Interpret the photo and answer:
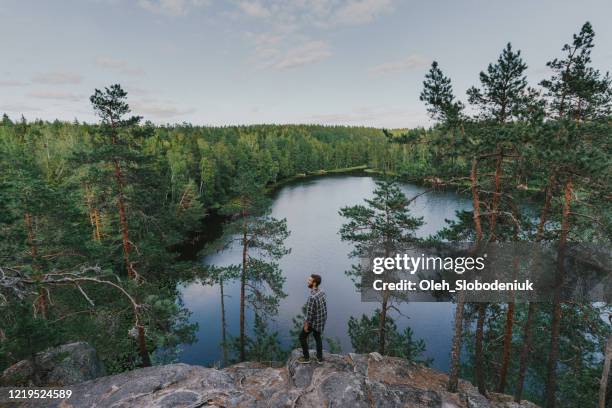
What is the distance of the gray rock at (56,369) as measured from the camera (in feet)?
27.7

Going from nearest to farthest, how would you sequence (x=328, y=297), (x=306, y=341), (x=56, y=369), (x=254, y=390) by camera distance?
(x=254, y=390)
(x=306, y=341)
(x=56, y=369)
(x=328, y=297)

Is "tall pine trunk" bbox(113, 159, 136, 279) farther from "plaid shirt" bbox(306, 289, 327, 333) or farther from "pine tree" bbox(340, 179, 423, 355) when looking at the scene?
"pine tree" bbox(340, 179, 423, 355)

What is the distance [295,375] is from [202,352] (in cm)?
1475

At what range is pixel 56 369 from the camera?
A: 9109mm

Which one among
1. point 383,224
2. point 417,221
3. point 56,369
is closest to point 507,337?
point 417,221

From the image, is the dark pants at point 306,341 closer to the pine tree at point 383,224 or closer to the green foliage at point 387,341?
the pine tree at point 383,224

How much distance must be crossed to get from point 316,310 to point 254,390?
265 cm

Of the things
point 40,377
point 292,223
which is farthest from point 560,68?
point 292,223

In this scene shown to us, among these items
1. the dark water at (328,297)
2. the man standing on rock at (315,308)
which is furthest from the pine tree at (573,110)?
the man standing on rock at (315,308)

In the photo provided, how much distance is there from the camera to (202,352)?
811 inches

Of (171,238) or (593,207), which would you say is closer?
(593,207)

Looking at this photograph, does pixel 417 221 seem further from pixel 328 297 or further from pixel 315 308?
pixel 328 297

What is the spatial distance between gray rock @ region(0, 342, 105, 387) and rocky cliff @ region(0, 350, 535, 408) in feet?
5.29

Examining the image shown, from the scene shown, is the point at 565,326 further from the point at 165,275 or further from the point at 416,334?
the point at 165,275
